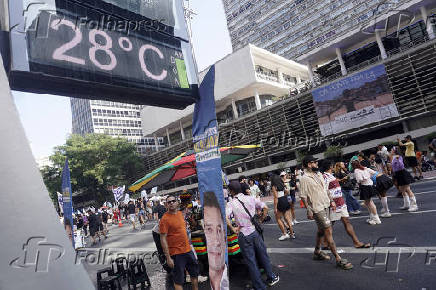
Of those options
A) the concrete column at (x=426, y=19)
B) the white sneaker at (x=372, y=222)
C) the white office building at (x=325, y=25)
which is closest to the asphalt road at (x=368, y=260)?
the white sneaker at (x=372, y=222)

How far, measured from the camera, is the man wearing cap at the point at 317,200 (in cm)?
501

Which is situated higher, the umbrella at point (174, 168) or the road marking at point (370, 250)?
the umbrella at point (174, 168)

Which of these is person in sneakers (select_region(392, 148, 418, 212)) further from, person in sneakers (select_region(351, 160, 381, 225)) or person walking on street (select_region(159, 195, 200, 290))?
person walking on street (select_region(159, 195, 200, 290))

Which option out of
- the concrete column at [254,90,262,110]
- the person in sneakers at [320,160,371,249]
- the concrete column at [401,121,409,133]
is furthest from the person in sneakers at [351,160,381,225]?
the concrete column at [254,90,262,110]

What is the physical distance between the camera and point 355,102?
76.0 ft

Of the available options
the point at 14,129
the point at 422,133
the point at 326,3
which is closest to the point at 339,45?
the point at 422,133

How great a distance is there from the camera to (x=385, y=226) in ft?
21.4

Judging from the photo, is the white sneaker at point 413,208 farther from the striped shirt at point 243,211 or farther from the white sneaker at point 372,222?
the striped shirt at point 243,211

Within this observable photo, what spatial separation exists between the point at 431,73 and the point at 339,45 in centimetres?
872

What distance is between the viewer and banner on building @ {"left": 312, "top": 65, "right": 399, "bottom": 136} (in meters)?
22.1

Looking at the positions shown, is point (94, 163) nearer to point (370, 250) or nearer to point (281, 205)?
point (281, 205)

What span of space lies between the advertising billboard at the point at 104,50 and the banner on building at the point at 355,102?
68.8 ft

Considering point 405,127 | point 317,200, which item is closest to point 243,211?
point 317,200

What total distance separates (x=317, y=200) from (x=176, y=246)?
2.63m
